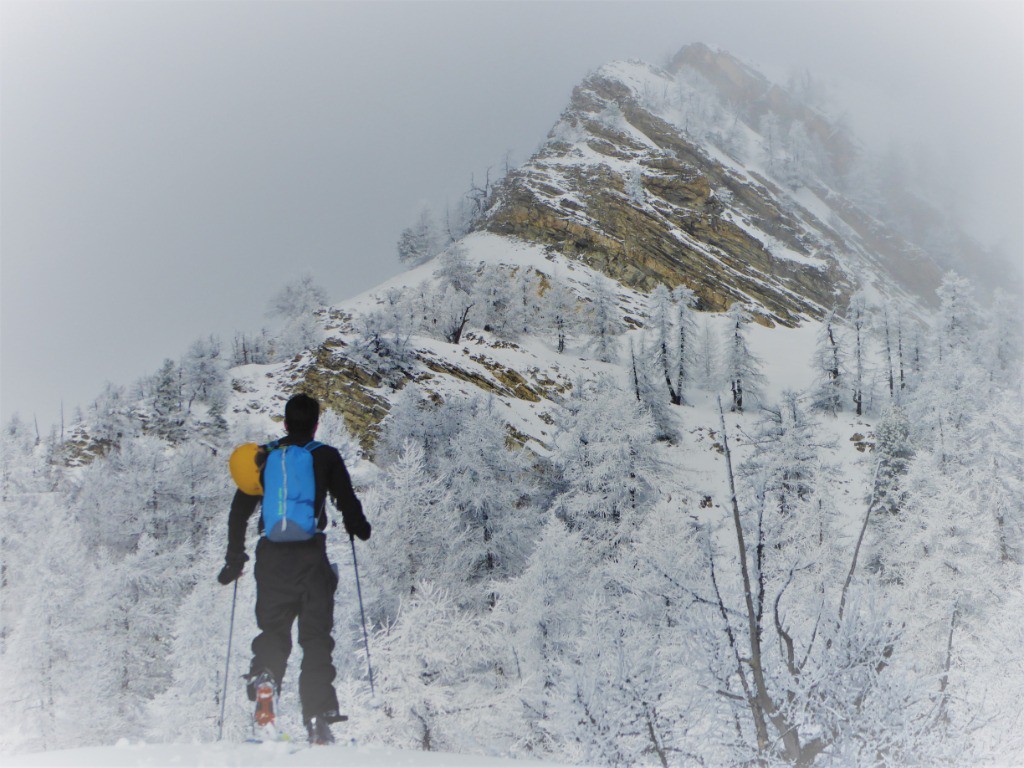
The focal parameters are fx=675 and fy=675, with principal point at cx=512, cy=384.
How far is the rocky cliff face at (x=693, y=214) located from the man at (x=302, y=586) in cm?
8661

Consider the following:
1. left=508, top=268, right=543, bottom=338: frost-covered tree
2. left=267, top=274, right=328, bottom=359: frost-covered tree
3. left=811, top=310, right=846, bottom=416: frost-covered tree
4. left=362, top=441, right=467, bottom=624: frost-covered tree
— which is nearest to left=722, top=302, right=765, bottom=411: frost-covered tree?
left=811, top=310, right=846, bottom=416: frost-covered tree

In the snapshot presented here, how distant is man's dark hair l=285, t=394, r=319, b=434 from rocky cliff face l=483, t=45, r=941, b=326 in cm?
8653

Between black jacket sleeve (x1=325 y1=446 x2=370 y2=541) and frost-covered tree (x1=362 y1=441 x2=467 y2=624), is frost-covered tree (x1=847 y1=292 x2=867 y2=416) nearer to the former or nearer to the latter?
frost-covered tree (x1=362 y1=441 x2=467 y2=624)

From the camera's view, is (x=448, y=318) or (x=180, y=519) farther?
(x=448, y=318)

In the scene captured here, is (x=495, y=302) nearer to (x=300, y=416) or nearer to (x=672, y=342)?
(x=672, y=342)

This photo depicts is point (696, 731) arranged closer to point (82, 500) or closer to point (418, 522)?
point (418, 522)

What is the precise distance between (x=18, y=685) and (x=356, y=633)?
36.4 feet

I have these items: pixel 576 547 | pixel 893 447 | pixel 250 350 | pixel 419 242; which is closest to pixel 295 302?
pixel 250 350

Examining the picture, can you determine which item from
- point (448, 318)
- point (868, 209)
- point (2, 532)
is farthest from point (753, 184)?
point (2, 532)

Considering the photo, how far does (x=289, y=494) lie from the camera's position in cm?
512

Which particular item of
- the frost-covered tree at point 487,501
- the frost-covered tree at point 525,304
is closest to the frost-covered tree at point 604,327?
the frost-covered tree at point 525,304

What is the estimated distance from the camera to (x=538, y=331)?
6656 centimetres

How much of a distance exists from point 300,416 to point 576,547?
17575 millimetres

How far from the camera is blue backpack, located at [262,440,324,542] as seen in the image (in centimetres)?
506
